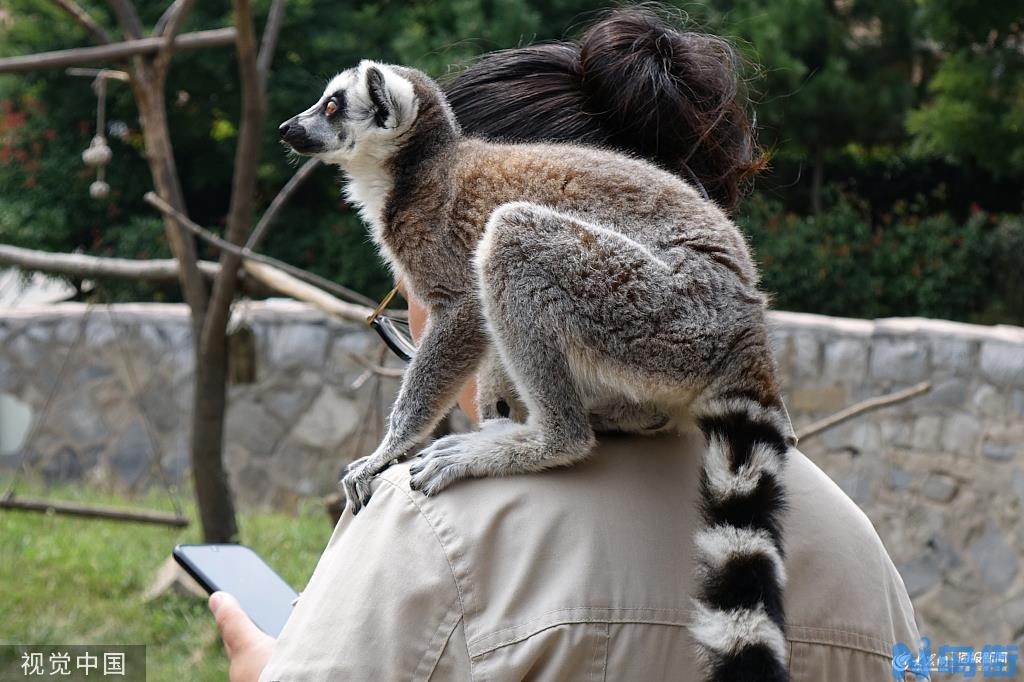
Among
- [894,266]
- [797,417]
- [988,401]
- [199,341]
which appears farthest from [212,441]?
[894,266]

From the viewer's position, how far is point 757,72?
5.71ft

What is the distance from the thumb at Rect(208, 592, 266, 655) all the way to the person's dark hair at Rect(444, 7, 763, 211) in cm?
76

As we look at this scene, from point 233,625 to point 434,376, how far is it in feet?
1.43

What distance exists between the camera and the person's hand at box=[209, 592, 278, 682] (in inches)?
51.1

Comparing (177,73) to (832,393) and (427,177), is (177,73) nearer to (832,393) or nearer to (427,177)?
(832,393)

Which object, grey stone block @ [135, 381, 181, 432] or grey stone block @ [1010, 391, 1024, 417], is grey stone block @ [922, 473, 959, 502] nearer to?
grey stone block @ [1010, 391, 1024, 417]

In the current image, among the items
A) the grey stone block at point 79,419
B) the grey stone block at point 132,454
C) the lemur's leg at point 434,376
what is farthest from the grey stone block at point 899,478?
the grey stone block at point 79,419

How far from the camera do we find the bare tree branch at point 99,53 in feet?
10.3

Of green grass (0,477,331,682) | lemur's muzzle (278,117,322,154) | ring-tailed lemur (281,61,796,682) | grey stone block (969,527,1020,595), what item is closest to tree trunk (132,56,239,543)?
green grass (0,477,331,682)

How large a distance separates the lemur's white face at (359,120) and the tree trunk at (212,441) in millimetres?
2013

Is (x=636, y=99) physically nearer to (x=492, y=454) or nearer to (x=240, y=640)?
(x=492, y=454)

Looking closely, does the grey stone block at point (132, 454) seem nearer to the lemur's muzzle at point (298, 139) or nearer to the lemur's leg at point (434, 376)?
the lemur's muzzle at point (298, 139)

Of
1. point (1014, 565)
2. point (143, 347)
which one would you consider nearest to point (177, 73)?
point (143, 347)

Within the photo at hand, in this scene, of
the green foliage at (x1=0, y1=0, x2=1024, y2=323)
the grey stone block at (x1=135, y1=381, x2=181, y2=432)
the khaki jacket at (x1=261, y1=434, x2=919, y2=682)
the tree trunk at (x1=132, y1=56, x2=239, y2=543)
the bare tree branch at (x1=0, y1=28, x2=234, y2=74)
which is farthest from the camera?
the green foliage at (x1=0, y1=0, x2=1024, y2=323)
